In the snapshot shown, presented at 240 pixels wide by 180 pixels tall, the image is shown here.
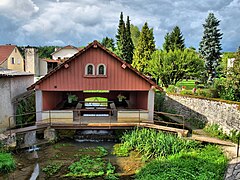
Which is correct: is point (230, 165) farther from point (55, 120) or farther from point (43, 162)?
point (55, 120)

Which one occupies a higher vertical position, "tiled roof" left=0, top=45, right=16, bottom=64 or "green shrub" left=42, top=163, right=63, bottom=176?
"tiled roof" left=0, top=45, right=16, bottom=64

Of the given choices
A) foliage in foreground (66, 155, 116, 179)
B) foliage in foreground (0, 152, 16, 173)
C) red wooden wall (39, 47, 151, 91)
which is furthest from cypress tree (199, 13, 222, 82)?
foliage in foreground (0, 152, 16, 173)

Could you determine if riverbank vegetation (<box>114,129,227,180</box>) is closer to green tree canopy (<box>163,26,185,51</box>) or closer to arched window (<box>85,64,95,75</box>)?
arched window (<box>85,64,95,75</box>)

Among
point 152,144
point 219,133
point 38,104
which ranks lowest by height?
point 152,144

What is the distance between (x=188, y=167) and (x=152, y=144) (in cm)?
258

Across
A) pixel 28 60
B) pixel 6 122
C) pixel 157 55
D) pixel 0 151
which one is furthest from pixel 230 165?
pixel 28 60

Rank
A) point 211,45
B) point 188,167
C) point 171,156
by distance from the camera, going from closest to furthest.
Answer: point 188,167 < point 171,156 < point 211,45

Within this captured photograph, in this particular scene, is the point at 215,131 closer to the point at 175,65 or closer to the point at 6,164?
the point at 6,164

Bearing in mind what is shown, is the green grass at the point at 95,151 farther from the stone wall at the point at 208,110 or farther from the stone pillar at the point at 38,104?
the stone wall at the point at 208,110

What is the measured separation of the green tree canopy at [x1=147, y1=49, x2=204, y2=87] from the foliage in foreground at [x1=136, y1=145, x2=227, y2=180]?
53.4 feet

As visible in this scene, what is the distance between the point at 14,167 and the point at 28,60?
3231 cm

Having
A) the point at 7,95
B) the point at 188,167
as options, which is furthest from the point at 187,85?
the point at 7,95

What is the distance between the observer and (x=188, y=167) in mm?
8727

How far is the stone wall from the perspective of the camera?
1188 cm
